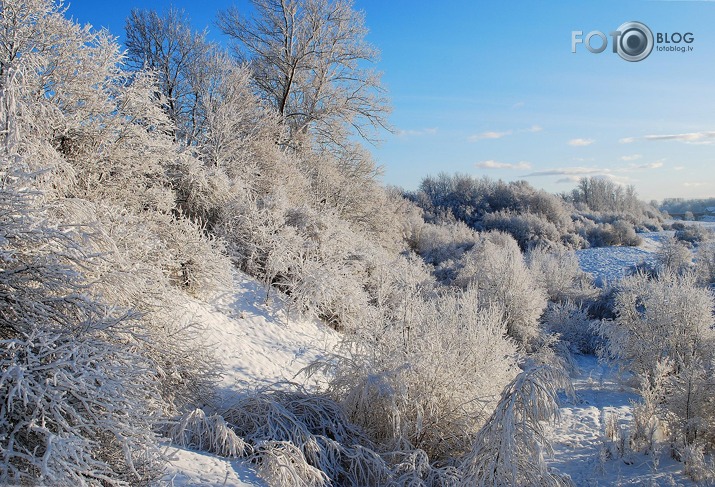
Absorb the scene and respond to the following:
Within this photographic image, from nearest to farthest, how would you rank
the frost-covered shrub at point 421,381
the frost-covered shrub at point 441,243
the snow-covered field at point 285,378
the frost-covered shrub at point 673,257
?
the snow-covered field at point 285,378 → the frost-covered shrub at point 421,381 → the frost-covered shrub at point 673,257 → the frost-covered shrub at point 441,243

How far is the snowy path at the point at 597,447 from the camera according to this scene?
656 centimetres

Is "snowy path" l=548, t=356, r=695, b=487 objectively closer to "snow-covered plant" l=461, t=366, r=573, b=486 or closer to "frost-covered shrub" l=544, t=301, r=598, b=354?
"snow-covered plant" l=461, t=366, r=573, b=486

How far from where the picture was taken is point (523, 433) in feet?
13.2

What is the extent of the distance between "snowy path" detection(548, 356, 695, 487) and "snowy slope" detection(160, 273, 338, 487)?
4.15 meters

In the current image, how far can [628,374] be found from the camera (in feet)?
39.4

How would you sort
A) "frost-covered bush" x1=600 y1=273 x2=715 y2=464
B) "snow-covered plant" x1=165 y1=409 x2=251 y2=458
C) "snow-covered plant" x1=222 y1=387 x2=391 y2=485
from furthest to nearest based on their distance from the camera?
"frost-covered bush" x1=600 y1=273 x2=715 y2=464, "snow-covered plant" x1=165 y1=409 x2=251 y2=458, "snow-covered plant" x1=222 y1=387 x2=391 y2=485

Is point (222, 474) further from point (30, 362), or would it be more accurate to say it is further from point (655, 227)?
point (655, 227)

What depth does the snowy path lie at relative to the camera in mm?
6562

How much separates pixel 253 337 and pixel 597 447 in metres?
6.13

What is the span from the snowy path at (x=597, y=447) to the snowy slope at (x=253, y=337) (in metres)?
4.15

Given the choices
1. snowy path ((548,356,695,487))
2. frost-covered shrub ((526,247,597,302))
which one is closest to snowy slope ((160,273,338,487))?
snowy path ((548,356,695,487))

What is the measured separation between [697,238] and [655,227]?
9025 mm

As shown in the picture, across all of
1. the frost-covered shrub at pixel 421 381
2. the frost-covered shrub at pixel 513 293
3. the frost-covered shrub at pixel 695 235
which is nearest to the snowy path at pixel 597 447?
the frost-covered shrub at pixel 421 381

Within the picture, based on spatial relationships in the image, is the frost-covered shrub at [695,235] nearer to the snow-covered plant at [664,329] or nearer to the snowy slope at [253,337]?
the snow-covered plant at [664,329]
